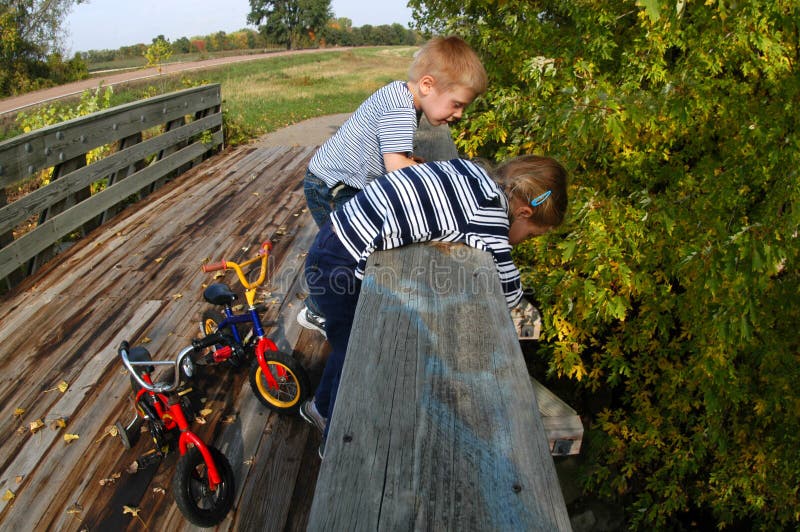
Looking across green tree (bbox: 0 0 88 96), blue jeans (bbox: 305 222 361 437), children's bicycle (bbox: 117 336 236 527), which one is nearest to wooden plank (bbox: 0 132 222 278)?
children's bicycle (bbox: 117 336 236 527)

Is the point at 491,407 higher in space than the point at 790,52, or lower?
lower

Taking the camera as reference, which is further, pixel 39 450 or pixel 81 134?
pixel 81 134

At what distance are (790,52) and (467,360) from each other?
3.48 meters

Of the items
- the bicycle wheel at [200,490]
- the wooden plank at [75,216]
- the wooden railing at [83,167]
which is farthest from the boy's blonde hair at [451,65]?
the wooden plank at [75,216]

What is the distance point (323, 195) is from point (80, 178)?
365 cm

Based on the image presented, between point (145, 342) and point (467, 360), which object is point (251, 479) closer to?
point (145, 342)

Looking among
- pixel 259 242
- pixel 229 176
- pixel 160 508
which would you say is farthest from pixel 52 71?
pixel 160 508

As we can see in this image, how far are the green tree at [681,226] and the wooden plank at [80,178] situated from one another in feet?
12.7

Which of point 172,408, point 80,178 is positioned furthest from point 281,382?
point 80,178

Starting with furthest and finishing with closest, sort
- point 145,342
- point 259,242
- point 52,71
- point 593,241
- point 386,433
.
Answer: point 52,71, point 259,242, point 145,342, point 593,241, point 386,433

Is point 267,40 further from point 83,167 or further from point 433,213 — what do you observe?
point 433,213

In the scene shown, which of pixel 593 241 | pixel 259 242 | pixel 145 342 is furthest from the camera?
pixel 259 242

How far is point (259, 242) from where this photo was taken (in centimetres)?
557

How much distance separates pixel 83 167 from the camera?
5727 millimetres
